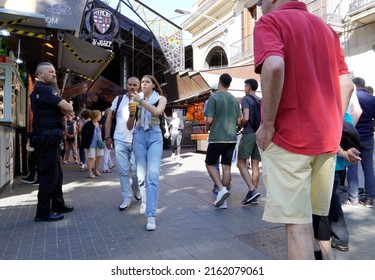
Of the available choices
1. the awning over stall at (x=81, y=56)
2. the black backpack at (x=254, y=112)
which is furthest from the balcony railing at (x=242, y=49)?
the black backpack at (x=254, y=112)

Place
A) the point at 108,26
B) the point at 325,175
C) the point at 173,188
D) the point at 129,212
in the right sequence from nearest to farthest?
the point at 325,175
the point at 129,212
the point at 173,188
the point at 108,26

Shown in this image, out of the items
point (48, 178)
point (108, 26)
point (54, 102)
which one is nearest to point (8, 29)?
point (54, 102)

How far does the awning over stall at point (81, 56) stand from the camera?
7243 mm

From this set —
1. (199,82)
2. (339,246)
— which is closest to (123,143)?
(339,246)

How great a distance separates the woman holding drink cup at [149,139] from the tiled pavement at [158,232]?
398 mm

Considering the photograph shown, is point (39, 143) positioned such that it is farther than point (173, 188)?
No

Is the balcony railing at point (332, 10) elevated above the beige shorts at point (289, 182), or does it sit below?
above

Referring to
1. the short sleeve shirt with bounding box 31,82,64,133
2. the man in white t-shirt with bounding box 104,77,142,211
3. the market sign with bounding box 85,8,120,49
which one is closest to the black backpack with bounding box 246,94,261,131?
the man in white t-shirt with bounding box 104,77,142,211

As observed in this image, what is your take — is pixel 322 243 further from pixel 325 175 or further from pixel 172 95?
pixel 172 95

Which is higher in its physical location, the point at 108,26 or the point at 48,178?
the point at 108,26

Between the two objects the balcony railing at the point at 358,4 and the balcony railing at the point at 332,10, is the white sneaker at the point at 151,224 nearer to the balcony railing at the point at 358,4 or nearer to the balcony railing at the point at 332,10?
the balcony railing at the point at 358,4

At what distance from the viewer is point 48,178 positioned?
4273mm
